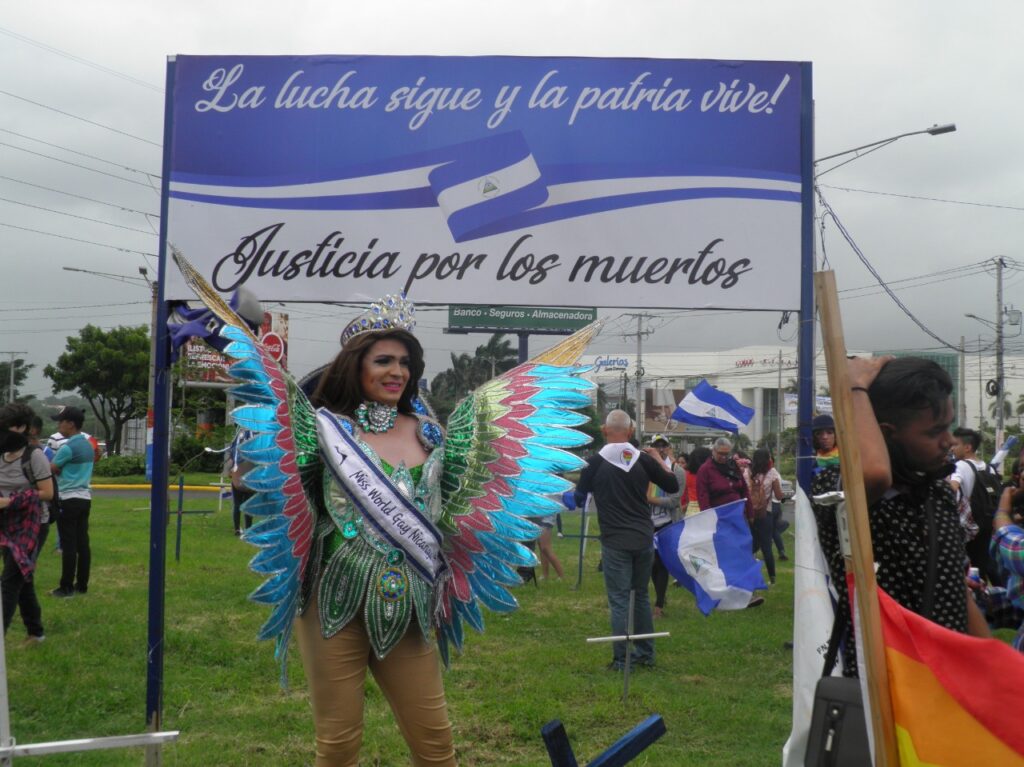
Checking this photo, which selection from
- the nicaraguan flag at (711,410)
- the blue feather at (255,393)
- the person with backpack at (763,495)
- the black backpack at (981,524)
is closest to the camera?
the blue feather at (255,393)

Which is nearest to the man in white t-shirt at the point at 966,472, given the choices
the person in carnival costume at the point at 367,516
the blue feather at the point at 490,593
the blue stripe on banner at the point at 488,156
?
the blue stripe on banner at the point at 488,156

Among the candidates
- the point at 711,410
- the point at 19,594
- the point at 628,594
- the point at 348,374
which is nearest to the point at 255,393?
the point at 348,374

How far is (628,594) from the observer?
7266 millimetres

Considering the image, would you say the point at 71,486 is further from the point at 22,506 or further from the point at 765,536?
the point at 765,536

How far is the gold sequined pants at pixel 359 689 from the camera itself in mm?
2988

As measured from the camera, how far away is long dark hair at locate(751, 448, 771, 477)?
434 inches

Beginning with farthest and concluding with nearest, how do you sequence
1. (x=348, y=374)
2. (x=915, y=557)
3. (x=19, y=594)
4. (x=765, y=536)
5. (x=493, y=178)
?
1. (x=765, y=536)
2. (x=19, y=594)
3. (x=493, y=178)
4. (x=348, y=374)
5. (x=915, y=557)

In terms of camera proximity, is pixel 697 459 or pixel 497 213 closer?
pixel 497 213

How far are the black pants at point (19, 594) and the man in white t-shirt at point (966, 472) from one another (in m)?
6.05

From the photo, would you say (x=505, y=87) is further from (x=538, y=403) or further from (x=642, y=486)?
(x=642, y=486)

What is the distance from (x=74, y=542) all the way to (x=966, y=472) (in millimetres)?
7550

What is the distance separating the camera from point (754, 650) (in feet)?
25.4

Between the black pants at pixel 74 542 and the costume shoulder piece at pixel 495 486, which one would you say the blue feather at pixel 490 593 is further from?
the black pants at pixel 74 542

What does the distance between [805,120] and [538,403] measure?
2.35 meters
